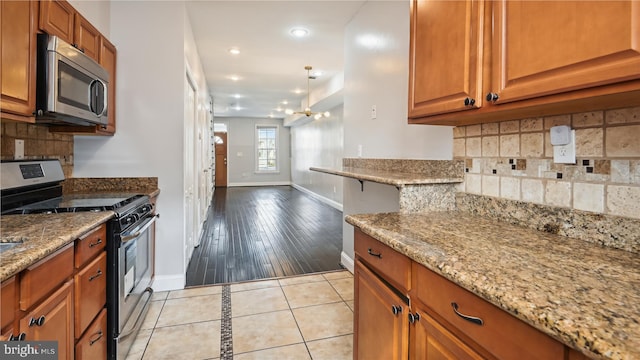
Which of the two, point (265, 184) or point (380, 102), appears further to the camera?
point (265, 184)

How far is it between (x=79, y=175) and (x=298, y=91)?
17.1 feet

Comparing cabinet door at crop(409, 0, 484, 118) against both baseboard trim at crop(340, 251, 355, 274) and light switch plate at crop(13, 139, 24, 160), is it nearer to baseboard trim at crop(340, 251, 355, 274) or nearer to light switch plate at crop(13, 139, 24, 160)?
baseboard trim at crop(340, 251, 355, 274)

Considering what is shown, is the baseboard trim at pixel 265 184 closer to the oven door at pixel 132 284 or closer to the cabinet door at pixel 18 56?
the oven door at pixel 132 284

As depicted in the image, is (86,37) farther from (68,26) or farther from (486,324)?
(486,324)

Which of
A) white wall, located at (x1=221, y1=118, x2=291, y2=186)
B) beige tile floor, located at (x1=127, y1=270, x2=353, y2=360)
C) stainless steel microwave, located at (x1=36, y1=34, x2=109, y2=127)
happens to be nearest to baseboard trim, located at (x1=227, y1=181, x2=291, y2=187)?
white wall, located at (x1=221, y1=118, x2=291, y2=186)

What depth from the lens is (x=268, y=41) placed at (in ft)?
13.4

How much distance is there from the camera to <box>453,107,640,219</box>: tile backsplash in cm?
110

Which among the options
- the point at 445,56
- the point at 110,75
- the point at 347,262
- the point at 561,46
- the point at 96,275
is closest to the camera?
the point at 561,46

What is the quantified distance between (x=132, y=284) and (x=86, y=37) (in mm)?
1713

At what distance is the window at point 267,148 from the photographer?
12.5 meters

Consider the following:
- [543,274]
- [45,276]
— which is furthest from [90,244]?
[543,274]

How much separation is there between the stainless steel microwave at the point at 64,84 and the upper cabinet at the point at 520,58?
1884mm

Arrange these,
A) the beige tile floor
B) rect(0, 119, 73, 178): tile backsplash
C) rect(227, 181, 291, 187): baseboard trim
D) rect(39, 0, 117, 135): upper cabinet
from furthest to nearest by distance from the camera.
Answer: rect(227, 181, 291, 187): baseboard trim → the beige tile floor → rect(0, 119, 73, 178): tile backsplash → rect(39, 0, 117, 135): upper cabinet

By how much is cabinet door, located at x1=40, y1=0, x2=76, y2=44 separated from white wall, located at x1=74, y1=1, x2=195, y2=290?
2.66 feet
